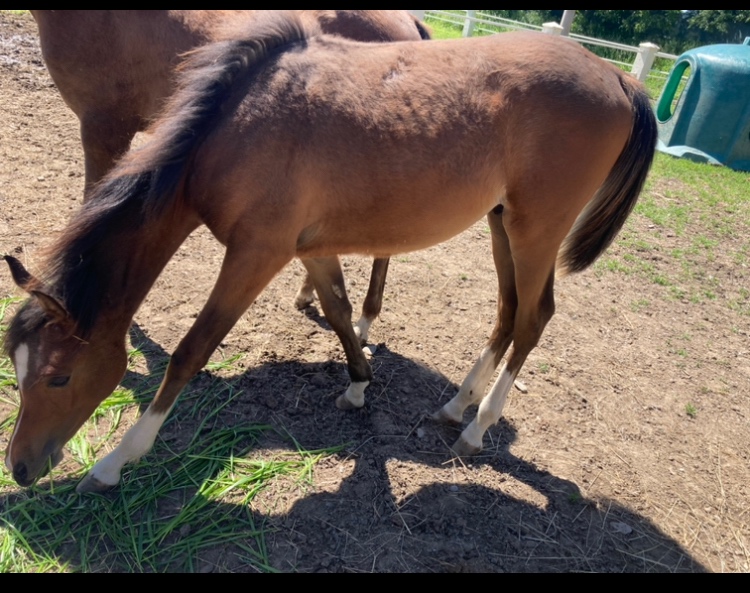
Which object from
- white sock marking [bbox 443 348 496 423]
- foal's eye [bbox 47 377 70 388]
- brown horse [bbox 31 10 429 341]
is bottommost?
white sock marking [bbox 443 348 496 423]

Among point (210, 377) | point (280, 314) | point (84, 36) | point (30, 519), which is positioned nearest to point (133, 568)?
point (30, 519)

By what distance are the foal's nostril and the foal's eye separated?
0.41 m

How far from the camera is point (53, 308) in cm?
228

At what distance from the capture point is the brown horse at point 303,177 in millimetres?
2438

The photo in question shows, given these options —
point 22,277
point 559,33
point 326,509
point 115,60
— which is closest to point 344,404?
point 326,509

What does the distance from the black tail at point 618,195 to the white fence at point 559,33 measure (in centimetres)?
689

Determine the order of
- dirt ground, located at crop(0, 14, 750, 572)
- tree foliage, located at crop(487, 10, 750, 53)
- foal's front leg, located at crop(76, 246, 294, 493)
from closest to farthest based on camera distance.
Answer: foal's front leg, located at crop(76, 246, 294, 493), dirt ground, located at crop(0, 14, 750, 572), tree foliage, located at crop(487, 10, 750, 53)

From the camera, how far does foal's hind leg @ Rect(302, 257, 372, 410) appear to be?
3408 mm

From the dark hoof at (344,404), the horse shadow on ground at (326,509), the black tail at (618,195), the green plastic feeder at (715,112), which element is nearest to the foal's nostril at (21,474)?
the horse shadow on ground at (326,509)

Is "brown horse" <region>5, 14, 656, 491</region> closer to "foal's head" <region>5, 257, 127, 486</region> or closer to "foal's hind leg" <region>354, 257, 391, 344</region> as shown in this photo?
"foal's head" <region>5, 257, 127, 486</region>

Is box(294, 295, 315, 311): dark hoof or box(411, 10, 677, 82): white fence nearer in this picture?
box(294, 295, 315, 311): dark hoof

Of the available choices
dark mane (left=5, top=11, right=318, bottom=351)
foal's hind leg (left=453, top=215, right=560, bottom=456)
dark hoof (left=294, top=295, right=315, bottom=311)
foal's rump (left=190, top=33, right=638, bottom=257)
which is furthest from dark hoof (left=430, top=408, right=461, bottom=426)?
dark mane (left=5, top=11, right=318, bottom=351)
